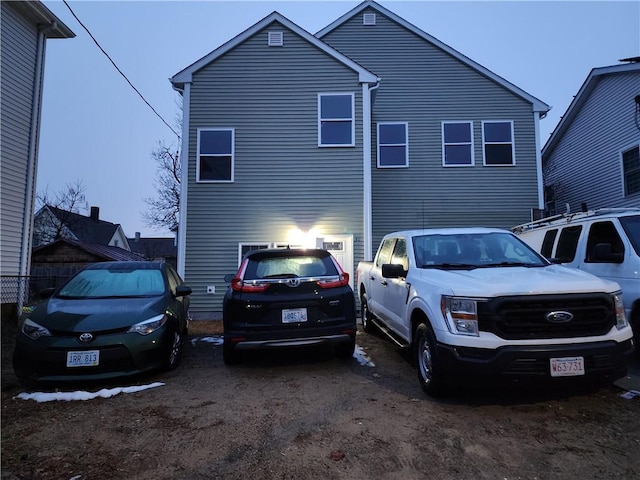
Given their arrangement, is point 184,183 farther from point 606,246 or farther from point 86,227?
point 86,227

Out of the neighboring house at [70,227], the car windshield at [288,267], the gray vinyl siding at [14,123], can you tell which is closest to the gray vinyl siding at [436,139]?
the car windshield at [288,267]

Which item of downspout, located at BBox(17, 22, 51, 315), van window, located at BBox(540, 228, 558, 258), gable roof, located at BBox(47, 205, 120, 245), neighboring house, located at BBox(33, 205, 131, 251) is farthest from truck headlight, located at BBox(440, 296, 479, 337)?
gable roof, located at BBox(47, 205, 120, 245)

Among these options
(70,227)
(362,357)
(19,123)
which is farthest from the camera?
(70,227)

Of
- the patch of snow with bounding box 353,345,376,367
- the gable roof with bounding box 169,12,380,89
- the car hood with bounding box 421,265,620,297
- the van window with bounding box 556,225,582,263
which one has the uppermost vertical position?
the gable roof with bounding box 169,12,380,89

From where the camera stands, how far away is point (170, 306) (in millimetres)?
5723

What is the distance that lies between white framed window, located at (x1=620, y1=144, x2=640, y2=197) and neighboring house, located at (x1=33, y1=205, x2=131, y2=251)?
33012 millimetres

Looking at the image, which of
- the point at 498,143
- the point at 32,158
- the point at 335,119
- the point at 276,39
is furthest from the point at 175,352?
the point at 498,143

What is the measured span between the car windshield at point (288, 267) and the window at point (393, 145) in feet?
27.7

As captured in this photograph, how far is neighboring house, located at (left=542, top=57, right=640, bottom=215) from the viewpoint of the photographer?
41.8 feet

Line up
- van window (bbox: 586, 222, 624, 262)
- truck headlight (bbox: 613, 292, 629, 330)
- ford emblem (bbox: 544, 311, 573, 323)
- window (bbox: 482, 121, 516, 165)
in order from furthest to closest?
window (bbox: 482, 121, 516, 165) → van window (bbox: 586, 222, 624, 262) → truck headlight (bbox: 613, 292, 629, 330) → ford emblem (bbox: 544, 311, 573, 323)

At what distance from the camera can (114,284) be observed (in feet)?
19.7

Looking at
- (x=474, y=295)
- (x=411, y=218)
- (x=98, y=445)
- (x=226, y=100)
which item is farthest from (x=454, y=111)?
(x=98, y=445)

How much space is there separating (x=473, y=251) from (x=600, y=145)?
42.1 ft

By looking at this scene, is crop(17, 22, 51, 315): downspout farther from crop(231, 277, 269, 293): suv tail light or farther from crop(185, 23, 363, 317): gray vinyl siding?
crop(231, 277, 269, 293): suv tail light
